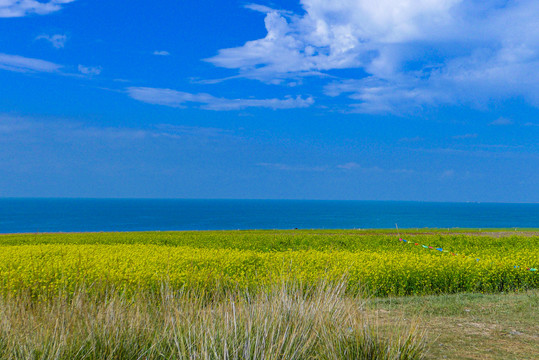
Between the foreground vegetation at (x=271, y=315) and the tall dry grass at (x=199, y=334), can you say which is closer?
the tall dry grass at (x=199, y=334)

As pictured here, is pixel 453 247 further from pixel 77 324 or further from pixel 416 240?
pixel 77 324

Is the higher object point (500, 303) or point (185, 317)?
point (185, 317)

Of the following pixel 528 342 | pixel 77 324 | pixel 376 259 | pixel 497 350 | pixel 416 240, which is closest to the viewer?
pixel 77 324

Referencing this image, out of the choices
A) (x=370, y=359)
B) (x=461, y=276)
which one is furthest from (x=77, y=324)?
(x=461, y=276)

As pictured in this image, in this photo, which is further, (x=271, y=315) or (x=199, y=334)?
(x=271, y=315)

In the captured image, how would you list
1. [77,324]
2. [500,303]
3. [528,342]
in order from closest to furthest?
[77,324], [528,342], [500,303]

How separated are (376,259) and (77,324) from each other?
31.4 feet

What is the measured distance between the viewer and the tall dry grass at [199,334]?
14.3 feet

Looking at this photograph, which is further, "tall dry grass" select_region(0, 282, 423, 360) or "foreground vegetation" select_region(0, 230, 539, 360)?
"foreground vegetation" select_region(0, 230, 539, 360)

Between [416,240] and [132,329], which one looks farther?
[416,240]

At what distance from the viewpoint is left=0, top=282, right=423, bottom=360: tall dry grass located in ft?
14.3

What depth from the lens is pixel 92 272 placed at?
9.69m

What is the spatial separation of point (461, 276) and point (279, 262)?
5.24 m

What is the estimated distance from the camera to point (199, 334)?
4.41 metres
